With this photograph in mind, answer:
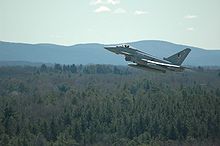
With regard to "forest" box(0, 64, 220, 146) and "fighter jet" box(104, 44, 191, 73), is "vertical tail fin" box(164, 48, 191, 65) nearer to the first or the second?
"fighter jet" box(104, 44, 191, 73)

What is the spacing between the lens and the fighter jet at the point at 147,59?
30120mm

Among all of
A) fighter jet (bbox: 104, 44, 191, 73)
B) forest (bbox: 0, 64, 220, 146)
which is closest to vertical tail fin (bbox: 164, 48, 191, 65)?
fighter jet (bbox: 104, 44, 191, 73)

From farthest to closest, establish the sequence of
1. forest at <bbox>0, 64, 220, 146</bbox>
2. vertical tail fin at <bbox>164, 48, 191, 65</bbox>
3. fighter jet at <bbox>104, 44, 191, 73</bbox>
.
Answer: forest at <bbox>0, 64, 220, 146</bbox> → vertical tail fin at <bbox>164, 48, 191, 65</bbox> → fighter jet at <bbox>104, 44, 191, 73</bbox>

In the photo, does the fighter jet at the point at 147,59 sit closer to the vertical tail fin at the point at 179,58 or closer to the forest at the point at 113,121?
the vertical tail fin at the point at 179,58

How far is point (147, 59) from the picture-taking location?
1278 inches

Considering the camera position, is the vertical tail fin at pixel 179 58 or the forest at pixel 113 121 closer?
the vertical tail fin at pixel 179 58

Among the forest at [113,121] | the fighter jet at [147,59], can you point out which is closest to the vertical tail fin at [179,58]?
the fighter jet at [147,59]

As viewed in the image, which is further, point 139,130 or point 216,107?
point 216,107

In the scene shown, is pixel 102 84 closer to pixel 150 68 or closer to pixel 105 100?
pixel 105 100

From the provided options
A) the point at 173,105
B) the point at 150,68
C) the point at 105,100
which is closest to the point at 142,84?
the point at 105,100

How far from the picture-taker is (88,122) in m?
98.1

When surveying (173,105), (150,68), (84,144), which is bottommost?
(84,144)

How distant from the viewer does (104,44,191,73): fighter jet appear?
30120mm

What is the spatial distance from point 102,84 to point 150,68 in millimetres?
134057
